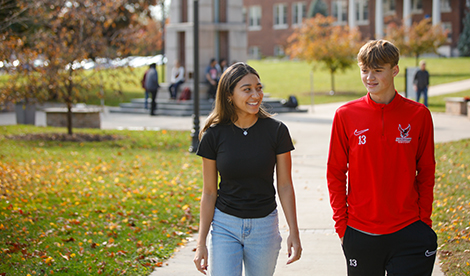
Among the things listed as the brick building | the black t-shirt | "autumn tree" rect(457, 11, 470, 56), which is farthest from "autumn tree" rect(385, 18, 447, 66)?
the black t-shirt

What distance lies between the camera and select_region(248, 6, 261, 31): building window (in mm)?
62281

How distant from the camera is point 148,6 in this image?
32.4 m

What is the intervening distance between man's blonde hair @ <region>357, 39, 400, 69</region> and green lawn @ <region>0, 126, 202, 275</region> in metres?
3.25

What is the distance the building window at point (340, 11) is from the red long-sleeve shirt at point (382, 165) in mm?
56742

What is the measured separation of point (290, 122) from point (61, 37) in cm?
870

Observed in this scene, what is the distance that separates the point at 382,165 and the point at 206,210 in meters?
1.13

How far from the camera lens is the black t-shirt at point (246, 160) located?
3240 mm

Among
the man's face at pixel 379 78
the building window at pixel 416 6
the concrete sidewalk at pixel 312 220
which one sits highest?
the building window at pixel 416 6

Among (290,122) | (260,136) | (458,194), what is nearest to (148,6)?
(290,122)

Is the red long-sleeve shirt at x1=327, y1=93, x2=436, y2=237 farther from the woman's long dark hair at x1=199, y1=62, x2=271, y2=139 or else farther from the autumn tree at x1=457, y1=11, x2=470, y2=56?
the autumn tree at x1=457, y1=11, x2=470, y2=56

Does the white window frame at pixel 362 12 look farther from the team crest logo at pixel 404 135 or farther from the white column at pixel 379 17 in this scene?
the team crest logo at pixel 404 135

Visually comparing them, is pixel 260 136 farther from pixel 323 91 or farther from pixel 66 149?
pixel 323 91

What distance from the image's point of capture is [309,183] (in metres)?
9.40

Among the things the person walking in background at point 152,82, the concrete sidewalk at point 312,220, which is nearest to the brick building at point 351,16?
the person walking in background at point 152,82
